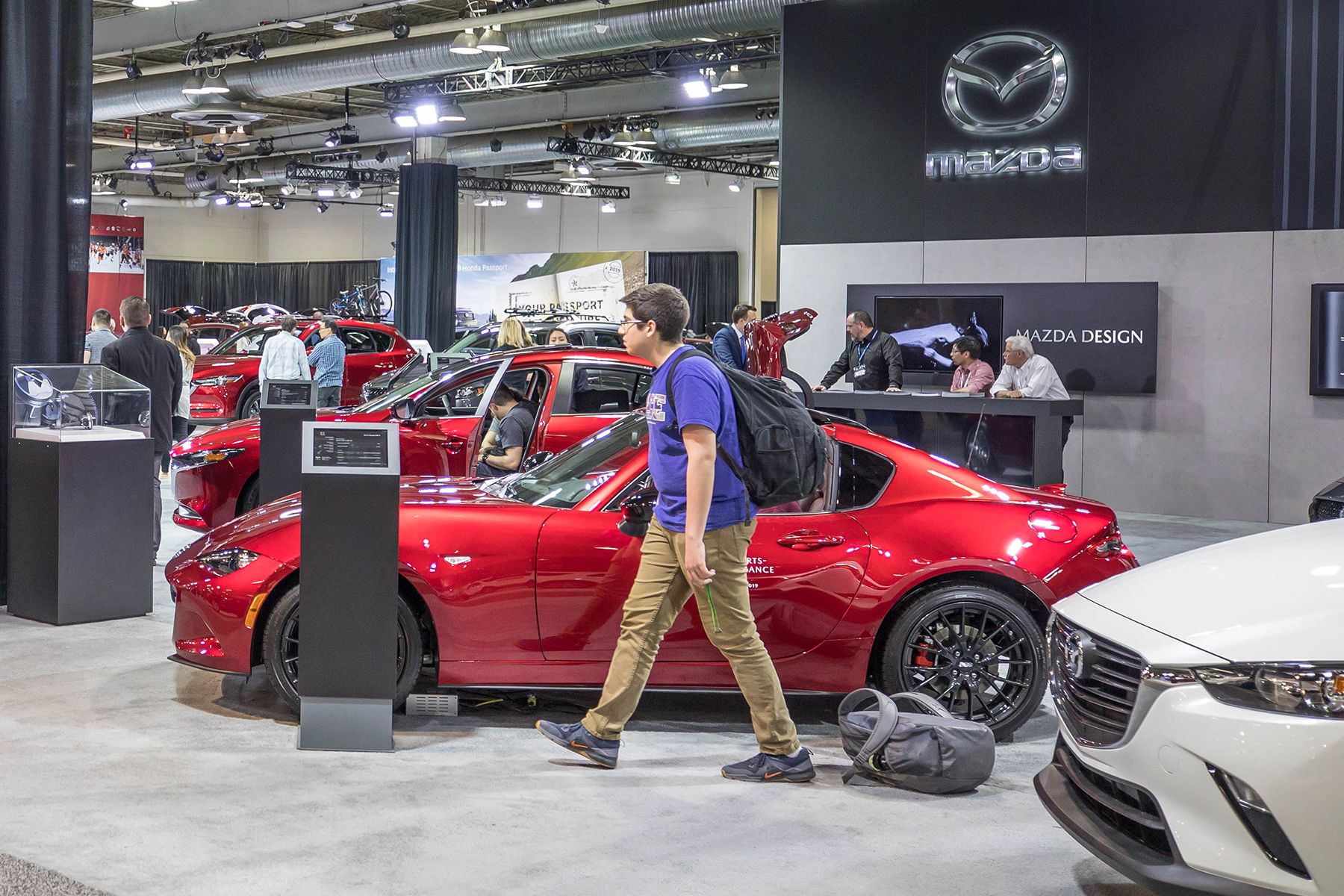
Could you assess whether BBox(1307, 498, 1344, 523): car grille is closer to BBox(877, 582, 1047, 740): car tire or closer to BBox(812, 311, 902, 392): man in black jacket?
BBox(877, 582, 1047, 740): car tire

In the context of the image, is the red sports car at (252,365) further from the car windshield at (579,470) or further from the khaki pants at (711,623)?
the khaki pants at (711,623)

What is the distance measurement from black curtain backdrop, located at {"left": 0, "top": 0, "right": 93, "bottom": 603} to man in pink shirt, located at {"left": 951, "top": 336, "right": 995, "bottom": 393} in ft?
24.5

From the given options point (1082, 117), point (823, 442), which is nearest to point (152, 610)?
point (823, 442)

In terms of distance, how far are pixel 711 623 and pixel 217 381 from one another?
46.9 feet

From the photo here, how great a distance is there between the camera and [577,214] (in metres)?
38.0

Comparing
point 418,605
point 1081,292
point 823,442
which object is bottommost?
point 418,605

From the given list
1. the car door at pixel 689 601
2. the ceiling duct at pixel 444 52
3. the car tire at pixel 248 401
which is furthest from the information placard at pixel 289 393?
the car tire at pixel 248 401

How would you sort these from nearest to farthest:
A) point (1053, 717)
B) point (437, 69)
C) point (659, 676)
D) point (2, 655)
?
1. point (659, 676)
2. point (1053, 717)
3. point (2, 655)
4. point (437, 69)

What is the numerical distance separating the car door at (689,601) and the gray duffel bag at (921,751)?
481 millimetres

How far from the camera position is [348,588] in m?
5.00

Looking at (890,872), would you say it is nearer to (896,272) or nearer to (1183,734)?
(1183,734)

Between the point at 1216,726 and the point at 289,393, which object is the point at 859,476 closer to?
the point at 1216,726

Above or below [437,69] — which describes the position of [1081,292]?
below

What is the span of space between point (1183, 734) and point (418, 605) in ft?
10.3
